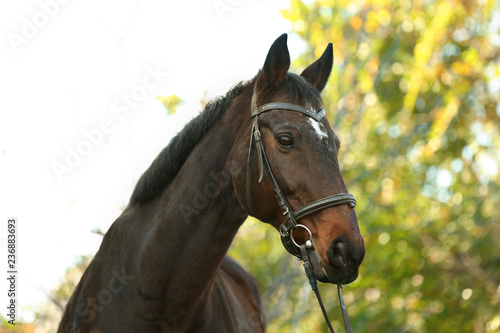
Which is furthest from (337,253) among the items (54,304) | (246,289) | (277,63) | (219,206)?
(54,304)

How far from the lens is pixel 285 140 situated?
2934 mm

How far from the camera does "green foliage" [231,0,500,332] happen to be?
35.9 ft

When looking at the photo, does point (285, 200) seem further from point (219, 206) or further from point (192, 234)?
point (192, 234)

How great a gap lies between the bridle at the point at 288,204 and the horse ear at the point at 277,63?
0.55 ft

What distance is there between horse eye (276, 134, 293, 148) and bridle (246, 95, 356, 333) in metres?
0.12

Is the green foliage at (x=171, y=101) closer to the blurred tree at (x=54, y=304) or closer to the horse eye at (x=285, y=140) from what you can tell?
the blurred tree at (x=54, y=304)

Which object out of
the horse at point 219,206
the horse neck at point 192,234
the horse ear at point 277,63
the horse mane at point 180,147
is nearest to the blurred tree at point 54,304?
the horse at point 219,206

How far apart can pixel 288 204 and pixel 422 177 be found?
1274 centimetres

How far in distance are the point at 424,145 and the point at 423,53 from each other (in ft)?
9.07

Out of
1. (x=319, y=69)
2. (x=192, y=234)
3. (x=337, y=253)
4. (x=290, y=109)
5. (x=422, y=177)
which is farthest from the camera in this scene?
(x=422, y=177)

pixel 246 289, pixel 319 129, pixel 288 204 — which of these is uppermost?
pixel 319 129

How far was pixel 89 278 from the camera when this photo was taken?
3482 millimetres

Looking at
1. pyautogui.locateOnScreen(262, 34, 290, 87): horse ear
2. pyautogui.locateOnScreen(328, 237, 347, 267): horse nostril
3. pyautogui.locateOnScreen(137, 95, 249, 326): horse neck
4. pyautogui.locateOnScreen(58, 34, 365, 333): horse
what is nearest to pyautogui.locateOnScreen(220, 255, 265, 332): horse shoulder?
pyautogui.locateOnScreen(58, 34, 365, 333): horse

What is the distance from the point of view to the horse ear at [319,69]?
11.7 ft
